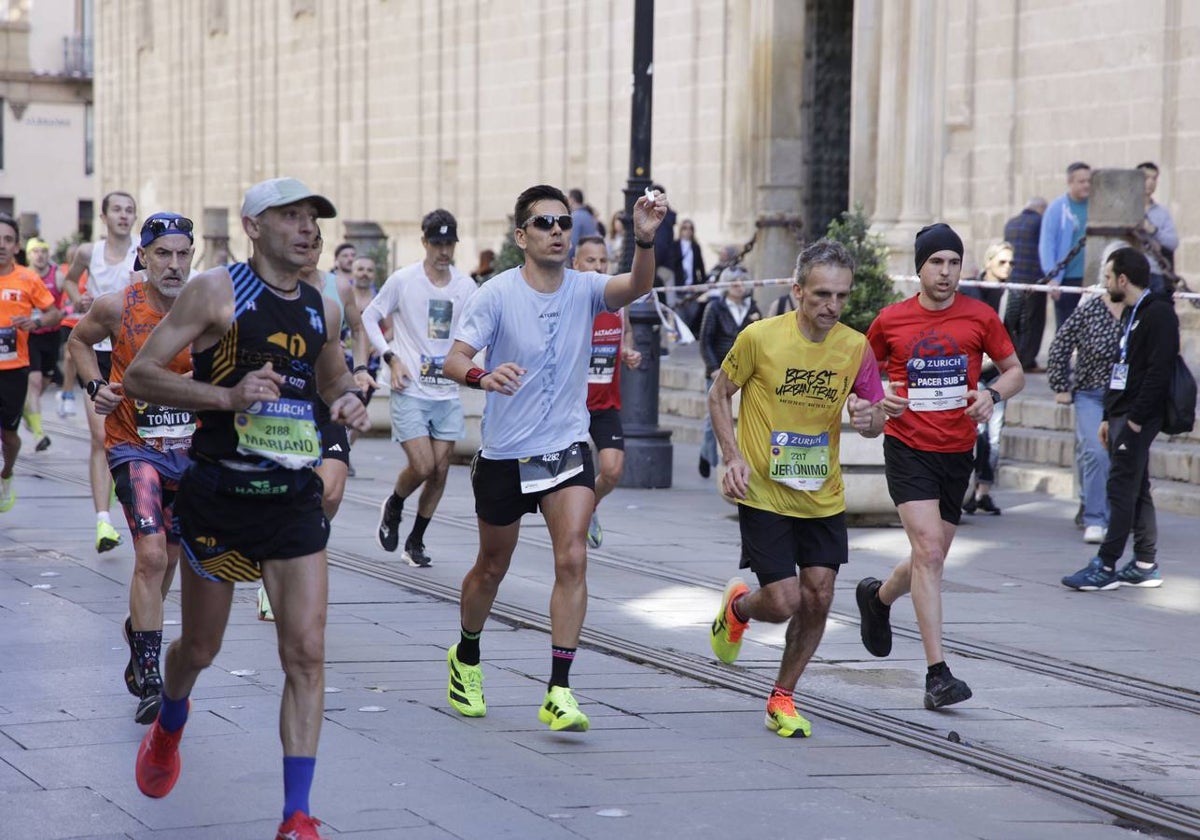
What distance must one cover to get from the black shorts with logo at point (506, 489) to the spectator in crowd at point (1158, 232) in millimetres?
9546

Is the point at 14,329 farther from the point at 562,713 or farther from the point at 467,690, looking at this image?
the point at 562,713

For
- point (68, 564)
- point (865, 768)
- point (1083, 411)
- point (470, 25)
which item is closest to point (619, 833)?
point (865, 768)

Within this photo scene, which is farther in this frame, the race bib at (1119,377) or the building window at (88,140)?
the building window at (88,140)

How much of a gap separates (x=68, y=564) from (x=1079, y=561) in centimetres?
579

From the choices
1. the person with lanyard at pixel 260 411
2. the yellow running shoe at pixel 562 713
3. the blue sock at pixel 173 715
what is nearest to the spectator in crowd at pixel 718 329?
the yellow running shoe at pixel 562 713

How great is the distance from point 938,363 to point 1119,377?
11.2ft

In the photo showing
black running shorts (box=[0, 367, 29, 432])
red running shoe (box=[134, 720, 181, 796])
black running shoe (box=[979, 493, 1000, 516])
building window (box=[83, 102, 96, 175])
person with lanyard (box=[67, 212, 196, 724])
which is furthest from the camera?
building window (box=[83, 102, 96, 175])

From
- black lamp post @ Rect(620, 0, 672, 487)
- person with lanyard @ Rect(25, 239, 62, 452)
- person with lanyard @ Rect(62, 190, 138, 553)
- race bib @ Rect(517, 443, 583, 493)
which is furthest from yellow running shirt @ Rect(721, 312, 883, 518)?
person with lanyard @ Rect(25, 239, 62, 452)

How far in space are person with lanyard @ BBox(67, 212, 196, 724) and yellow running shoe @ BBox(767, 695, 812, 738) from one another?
2236mm

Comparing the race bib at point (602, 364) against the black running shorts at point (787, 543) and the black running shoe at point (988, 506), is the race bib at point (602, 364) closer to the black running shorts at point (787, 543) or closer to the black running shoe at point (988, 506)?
the black running shoe at point (988, 506)

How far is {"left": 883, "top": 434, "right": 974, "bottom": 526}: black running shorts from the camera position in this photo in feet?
26.3

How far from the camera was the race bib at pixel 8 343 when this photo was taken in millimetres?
13156

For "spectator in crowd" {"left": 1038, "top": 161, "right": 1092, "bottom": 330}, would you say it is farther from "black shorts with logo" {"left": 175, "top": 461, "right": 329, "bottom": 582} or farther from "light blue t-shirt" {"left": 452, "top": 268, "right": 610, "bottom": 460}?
"black shorts with logo" {"left": 175, "top": 461, "right": 329, "bottom": 582}

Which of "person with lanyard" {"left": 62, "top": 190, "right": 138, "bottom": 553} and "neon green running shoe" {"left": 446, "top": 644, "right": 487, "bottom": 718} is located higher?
"person with lanyard" {"left": 62, "top": 190, "right": 138, "bottom": 553}
